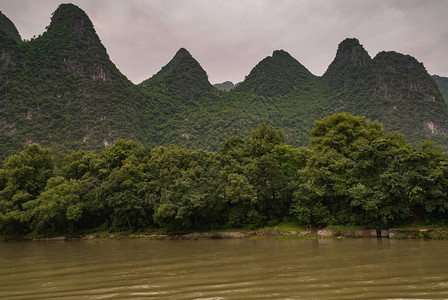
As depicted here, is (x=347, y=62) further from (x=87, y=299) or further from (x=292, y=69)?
(x=87, y=299)

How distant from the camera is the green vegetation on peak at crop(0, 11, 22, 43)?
16638cm

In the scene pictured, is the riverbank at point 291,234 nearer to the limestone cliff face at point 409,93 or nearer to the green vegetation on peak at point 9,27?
the limestone cliff face at point 409,93

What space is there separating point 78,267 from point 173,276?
18.7 ft

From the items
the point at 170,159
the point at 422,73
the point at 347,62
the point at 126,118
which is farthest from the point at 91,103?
the point at 422,73

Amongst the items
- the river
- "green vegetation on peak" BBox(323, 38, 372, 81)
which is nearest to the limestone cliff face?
"green vegetation on peak" BBox(323, 38, 372, 81)

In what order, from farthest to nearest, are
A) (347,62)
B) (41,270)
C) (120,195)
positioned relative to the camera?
(347,62), (120,195), (41,270)

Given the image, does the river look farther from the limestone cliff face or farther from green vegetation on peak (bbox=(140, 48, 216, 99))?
green vegetation on peak (bbox=(140, 48, 216, 99))

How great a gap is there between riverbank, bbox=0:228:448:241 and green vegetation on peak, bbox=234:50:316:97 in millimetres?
135843

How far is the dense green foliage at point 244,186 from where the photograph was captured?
75.3ft

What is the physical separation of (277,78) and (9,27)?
153982 millimetres

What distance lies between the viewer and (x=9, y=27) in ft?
556

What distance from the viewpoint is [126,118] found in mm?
122312

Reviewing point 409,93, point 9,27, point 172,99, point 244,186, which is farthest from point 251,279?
point 9,27

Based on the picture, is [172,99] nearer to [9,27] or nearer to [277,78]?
[277,78]
